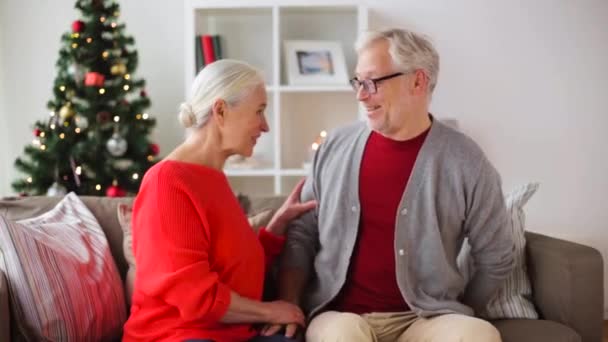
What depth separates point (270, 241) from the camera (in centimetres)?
202

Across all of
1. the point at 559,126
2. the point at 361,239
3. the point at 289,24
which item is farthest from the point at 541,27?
the point at 361,239

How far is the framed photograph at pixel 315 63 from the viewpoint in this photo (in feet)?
11.5

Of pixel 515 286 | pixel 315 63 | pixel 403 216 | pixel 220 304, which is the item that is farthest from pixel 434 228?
pixel 315 63

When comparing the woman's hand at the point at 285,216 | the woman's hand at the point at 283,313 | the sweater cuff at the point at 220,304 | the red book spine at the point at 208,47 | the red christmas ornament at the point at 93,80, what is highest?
the red book spine at the point at 208,47

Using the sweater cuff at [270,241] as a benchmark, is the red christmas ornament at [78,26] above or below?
above

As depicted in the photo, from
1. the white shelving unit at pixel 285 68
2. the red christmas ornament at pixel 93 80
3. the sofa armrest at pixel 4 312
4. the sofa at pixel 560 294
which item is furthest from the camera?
the white shelving unit at pixel 285 68

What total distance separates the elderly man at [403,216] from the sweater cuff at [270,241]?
0.08 m

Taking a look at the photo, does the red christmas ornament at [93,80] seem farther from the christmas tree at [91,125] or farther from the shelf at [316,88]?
the shelf at [316,88]

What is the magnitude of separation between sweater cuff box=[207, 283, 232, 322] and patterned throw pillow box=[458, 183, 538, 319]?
826 mm

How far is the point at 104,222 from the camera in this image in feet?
6.98

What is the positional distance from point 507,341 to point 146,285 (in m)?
0.99

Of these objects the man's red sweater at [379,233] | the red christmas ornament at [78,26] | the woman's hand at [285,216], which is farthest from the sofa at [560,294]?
the red christmas ornament at [78,26]

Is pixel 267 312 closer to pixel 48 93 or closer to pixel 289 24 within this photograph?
pixel 289 24

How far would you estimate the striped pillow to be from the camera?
1.72 meters
